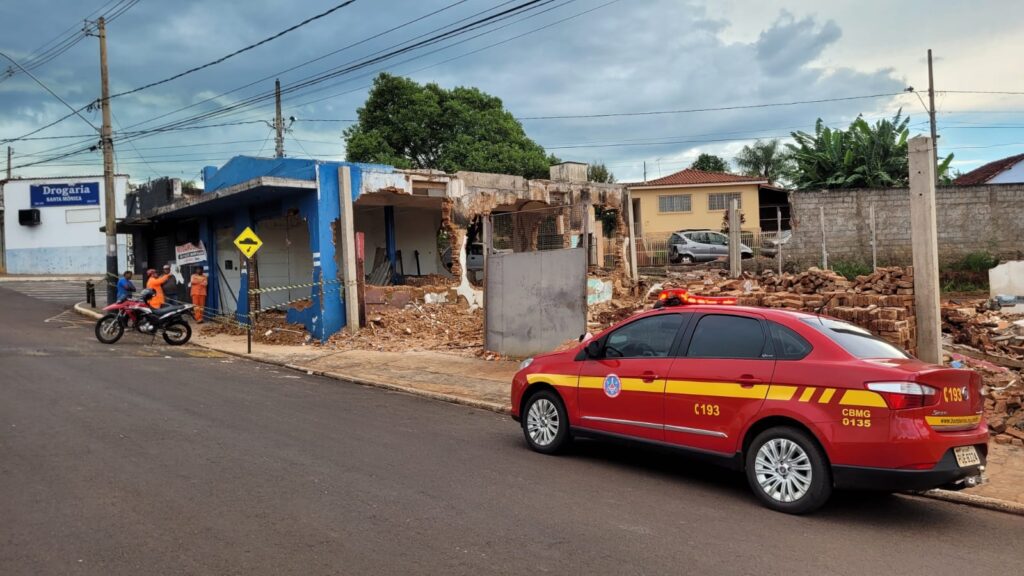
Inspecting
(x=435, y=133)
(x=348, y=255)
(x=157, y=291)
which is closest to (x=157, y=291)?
(x=157, y=291)

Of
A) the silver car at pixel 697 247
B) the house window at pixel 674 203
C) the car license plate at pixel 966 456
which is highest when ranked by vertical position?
the house window at pixel 674 203

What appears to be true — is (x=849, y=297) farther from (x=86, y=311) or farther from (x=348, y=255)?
(x=86, y=311)

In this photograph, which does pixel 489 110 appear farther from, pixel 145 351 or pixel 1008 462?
pixel 1008 462

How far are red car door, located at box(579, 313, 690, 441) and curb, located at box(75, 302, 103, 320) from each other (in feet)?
67.3

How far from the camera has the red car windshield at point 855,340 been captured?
5805 millimetres

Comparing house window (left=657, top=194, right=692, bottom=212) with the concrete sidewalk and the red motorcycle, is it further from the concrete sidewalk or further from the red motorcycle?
the red motorcycle

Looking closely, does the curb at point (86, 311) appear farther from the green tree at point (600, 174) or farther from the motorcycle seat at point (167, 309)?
the green tree at point (600, 174)

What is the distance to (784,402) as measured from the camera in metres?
5.68

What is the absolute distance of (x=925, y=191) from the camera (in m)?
9.60

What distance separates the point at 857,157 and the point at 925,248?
26932mm

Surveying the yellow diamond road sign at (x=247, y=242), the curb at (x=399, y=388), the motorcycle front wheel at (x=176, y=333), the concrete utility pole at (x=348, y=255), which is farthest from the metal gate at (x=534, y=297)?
the motorcycle front wheel at (x=176, y=333)

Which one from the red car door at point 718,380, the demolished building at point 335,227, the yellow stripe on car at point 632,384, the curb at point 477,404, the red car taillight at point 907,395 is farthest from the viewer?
the demolished building at point 335,227

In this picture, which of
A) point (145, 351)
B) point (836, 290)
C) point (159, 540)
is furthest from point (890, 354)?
point (145, 351)

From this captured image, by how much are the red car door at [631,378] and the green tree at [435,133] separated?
31.2m
